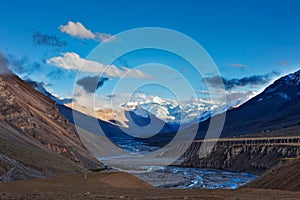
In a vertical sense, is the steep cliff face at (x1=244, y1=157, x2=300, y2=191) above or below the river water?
above

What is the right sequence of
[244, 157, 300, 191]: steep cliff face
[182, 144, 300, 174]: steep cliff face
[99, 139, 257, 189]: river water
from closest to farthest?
[244, 157, 300, 191]: steep cliff face, [99, 139, 257, 189]: river water, [182, 144, 300, 174]: steep cliff face

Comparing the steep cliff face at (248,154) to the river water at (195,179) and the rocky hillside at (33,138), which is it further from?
the rocky hillside at (33,138)

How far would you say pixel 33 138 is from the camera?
110 m

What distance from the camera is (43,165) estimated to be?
254 feet

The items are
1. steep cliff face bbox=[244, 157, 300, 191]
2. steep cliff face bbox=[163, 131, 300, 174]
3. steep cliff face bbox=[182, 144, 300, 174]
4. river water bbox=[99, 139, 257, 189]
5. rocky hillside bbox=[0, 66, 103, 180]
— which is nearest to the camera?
steep cliff face bbox=[244, 157, 300, 191]


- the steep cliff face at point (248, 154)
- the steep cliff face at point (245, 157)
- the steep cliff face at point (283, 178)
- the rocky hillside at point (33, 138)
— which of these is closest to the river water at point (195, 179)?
the steep cliff face at point (245, 157)

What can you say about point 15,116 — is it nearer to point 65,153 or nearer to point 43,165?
point 65,153

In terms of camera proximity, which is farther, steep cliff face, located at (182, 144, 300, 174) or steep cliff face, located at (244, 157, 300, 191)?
→ steep cliff face, located at (182, 144, 300, 174)

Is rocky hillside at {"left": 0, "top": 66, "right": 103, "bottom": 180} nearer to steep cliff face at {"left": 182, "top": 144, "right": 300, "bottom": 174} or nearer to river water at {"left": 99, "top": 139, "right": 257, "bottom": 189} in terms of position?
river water at {"left": 99, "top": 139, "right": 257, "bottom": 189}

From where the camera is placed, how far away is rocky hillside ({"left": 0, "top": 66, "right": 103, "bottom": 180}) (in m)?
75.1

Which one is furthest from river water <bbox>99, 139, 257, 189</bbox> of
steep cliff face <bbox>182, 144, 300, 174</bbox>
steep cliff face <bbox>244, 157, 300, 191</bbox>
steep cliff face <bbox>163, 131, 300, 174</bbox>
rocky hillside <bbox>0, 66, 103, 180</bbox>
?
steep cliff face <bbox>244, 157, 300, 191</bbox>

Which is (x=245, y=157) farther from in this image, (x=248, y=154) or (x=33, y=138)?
(x=33, y=138)

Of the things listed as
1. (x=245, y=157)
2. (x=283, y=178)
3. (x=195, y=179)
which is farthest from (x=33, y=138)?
(x=283, y=178)

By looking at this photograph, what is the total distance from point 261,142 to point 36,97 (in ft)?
298
